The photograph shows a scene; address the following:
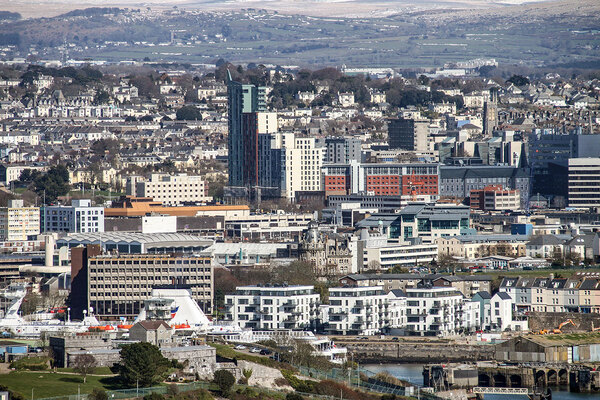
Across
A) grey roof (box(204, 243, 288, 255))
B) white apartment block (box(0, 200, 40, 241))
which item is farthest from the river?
white apartment block (box(0, 200, 40, 241))

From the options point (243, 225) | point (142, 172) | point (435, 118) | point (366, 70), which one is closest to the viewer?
point (243, 225)

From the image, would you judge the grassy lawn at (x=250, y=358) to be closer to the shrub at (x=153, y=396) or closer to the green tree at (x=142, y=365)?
the green tree at (x=142, y=365)

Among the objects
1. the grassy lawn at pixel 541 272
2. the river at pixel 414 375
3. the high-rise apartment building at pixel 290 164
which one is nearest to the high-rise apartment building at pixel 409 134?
the high-rise apartment building at pixel 290 164

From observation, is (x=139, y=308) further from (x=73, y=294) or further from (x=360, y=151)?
(x=360, y=151)

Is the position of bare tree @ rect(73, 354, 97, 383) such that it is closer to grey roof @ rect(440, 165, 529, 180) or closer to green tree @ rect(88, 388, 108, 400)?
green tree @ rect(88, 388, 108, 400)

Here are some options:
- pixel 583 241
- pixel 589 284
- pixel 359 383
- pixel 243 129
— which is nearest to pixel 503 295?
pixel 589 284

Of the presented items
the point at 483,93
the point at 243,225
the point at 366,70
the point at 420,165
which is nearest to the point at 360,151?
the point at 420,165
